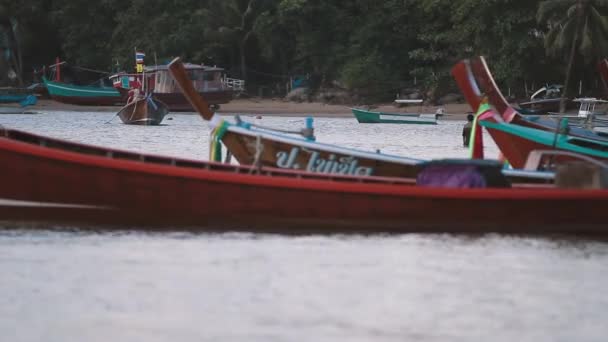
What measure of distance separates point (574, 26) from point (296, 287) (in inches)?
1530

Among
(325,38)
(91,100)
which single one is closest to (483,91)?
(325,38)

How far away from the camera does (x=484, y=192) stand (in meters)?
15.8

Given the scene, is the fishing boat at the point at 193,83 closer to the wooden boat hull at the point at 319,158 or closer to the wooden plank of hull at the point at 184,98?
the wooden plank of hull at the point at 184,98

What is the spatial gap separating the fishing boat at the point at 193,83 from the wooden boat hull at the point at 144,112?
6655mm

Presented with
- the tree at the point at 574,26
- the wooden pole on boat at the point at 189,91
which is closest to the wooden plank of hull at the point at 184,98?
the tree at the point at 574,26

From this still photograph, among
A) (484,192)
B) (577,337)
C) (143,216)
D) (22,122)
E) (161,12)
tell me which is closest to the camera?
(577,337)

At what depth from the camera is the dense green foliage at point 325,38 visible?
55.0 metres

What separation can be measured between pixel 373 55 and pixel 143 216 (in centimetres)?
4461

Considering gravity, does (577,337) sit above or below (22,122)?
above

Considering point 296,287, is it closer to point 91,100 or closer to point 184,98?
point 184,98

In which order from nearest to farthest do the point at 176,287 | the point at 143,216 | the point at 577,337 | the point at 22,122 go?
the point at 577,337, the point at 176,287, the point at 143,216, the point at 22,122

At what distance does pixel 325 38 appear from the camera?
63.8m

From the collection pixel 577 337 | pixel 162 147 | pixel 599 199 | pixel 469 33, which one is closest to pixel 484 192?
pixel 599 199

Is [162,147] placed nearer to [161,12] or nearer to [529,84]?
[529,84]
